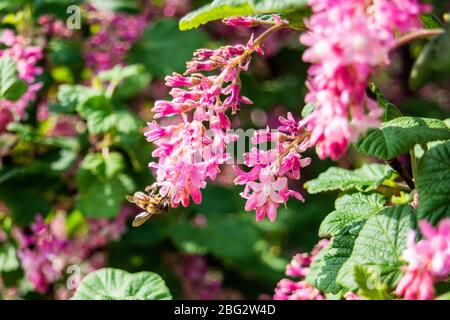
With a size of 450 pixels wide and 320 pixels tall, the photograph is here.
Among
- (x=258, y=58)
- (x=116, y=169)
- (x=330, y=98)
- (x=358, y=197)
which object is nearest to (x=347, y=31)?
(x=330, y=98)

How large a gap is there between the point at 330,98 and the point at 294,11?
230mm

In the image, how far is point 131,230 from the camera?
2.26 metres

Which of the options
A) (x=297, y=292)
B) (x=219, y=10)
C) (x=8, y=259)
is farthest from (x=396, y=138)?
(x=8, y=259)

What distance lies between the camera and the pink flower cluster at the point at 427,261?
0.82 m

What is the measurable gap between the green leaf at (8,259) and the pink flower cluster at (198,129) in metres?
1.07

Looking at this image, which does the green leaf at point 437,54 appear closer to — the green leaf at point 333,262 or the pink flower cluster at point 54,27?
the green leaf at point 333,262

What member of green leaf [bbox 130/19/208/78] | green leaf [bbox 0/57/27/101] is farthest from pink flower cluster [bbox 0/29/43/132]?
green leaf [bbox 130/19/208/78]

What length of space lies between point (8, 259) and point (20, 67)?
1.88ft

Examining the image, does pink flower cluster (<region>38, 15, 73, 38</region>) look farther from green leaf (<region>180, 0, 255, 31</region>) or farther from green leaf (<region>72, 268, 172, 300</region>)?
green leaf (<region>180, 0, 255, 31</region>)

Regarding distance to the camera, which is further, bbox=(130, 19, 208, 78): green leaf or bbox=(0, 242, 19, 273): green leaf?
bbox=(130, 19, 208, 78): green leaf

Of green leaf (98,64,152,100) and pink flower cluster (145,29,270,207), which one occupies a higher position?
green leaf (98,64,152,100)

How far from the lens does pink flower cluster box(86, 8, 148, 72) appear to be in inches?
89.0

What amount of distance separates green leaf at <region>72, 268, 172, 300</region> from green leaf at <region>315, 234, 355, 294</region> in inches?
14.8

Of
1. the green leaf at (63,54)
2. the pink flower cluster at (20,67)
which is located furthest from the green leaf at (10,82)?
the green leaf at (63,54)
